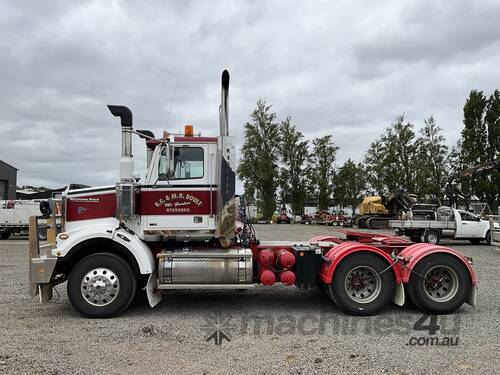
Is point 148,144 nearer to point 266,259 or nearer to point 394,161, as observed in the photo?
point 266,259

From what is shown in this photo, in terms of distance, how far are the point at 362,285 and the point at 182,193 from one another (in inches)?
131

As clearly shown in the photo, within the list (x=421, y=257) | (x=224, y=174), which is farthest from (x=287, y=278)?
(x=421, y=257)

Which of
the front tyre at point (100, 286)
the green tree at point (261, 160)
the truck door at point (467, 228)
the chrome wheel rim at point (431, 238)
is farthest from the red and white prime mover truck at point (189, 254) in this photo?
the green tree at point (261, 160)

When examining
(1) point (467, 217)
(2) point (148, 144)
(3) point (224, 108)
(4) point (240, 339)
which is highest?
(3) point (224, 108)

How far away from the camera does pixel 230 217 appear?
767 cm

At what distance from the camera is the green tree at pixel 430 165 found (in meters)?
45.1

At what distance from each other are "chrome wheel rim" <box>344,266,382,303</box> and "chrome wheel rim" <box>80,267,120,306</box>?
370 centimetres

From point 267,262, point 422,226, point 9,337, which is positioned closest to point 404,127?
point 422,226

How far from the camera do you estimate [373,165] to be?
4956 centimetres

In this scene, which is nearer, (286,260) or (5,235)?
(286,260)

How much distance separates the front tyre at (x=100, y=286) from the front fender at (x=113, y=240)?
24 centimetres

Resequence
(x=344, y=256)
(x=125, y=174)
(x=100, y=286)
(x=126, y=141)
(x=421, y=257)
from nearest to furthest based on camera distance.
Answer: (x=100, y=286)
(x=344, y=256)
(x=421, y=257)
(x=125, y=174)
(x=126, y=141)

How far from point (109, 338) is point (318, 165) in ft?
185

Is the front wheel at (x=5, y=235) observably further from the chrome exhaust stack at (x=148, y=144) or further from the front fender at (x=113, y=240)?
the chrome exhaust stack at (x=148, y=144)
